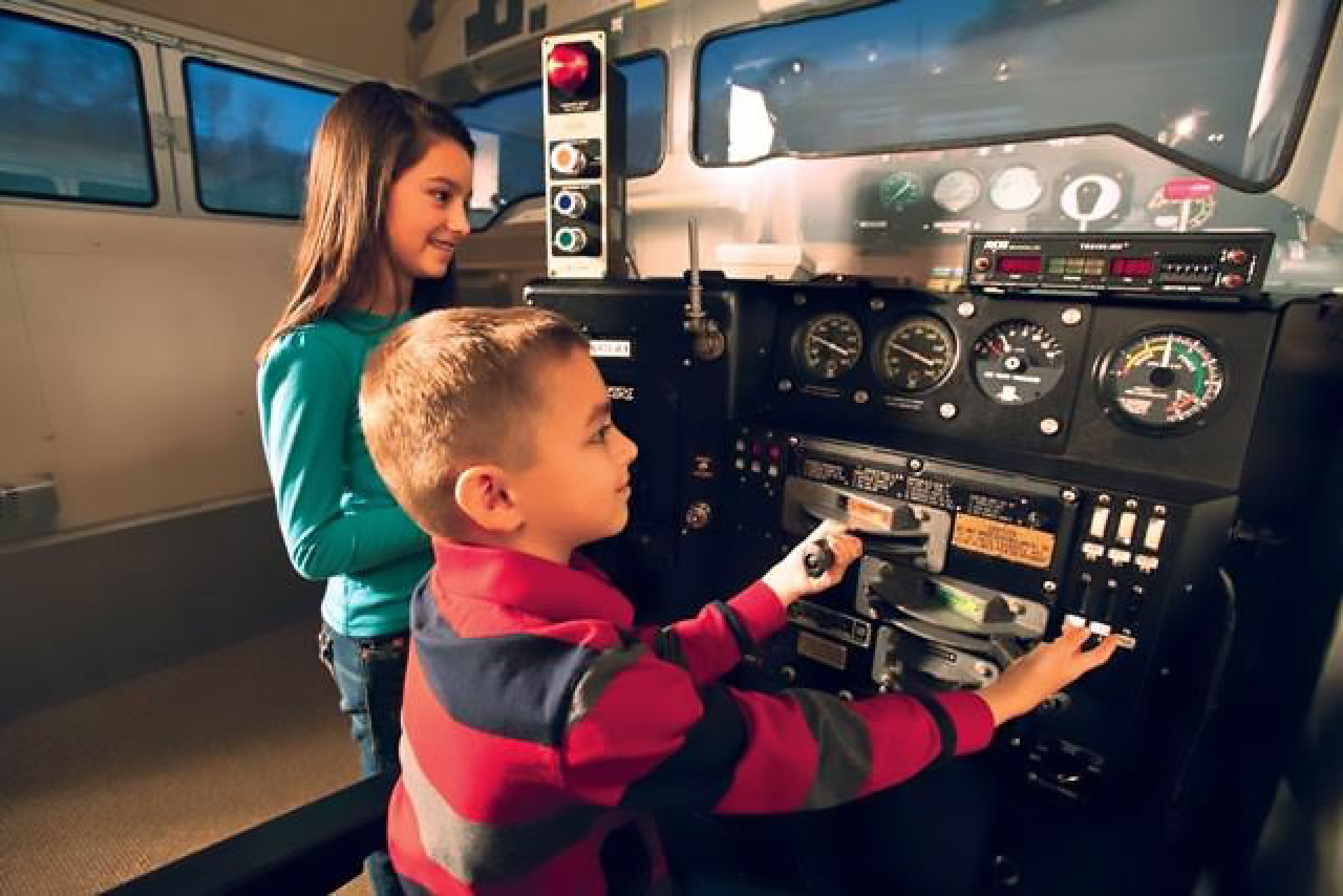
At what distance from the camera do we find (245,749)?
201 centimetres

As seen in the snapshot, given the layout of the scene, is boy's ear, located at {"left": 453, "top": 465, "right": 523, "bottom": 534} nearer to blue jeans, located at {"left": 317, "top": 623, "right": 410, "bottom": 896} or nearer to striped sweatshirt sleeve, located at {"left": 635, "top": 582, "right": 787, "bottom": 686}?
striped sweatshirt sleeve, located at {"left": 635, "top": 582, "right": 787, "bottom": 686}

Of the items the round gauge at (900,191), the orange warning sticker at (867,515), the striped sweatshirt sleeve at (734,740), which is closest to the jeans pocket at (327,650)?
the striped sweatshirt sleeve at (734,740)

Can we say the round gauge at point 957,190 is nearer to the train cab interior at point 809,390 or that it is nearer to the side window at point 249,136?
the train cab interior at point 809,390

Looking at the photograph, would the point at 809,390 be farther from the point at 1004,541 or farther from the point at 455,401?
the point at 455,401

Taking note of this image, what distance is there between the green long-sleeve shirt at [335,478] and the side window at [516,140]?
4.37 feet

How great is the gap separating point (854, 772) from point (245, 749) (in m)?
2.02

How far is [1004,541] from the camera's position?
0.91 meters

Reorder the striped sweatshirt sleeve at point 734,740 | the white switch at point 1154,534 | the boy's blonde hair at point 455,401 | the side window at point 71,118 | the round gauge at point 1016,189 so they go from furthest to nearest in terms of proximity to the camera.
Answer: the side window at point 71,118 → the round gauge at point 1016,189 → the white switch at point 1154,534 → the boy's blonde hair at point 455,401 → the striped sweatshirt sleeve at point 734,740

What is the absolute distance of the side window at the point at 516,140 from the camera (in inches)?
82.3

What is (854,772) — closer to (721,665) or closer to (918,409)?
(721,665)

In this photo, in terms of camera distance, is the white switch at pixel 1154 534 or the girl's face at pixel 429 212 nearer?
the white switch at pixel 1154 534

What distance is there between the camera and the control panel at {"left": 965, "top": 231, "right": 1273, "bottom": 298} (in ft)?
2.59

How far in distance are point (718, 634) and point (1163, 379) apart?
679mm

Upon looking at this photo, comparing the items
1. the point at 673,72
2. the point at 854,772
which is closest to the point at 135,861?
the point at 854,772
